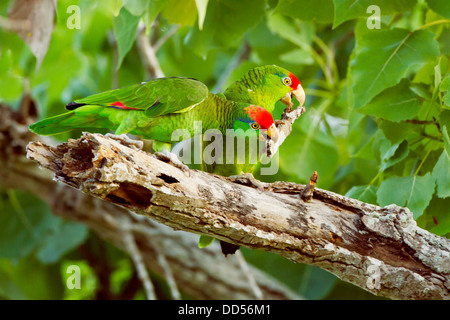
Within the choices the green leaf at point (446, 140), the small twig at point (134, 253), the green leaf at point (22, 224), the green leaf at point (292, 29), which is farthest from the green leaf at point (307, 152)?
the green leaf at point (22, 224)

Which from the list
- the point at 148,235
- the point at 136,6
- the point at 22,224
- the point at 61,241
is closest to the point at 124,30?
the point at 136,6

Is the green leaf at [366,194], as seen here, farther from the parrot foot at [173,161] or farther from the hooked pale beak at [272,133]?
the parrot foot at [173,161]

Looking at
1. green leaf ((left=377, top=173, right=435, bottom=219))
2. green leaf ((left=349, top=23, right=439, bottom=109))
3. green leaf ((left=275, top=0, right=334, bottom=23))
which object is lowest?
green leaf ((left=377, top=173, right=435, bottom=219))

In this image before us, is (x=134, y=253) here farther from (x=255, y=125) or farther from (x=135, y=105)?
→ (x=255, y=125)

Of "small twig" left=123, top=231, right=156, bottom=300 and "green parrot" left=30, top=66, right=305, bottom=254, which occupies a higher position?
"green parrot" left=30, top=66, right=305, bottom=254

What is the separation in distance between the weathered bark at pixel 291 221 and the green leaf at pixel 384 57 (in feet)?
2.16

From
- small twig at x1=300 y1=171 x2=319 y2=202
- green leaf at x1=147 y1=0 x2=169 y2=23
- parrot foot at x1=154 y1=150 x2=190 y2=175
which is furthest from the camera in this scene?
green leaf at x1=147 y1=0 x2=169 y2=23

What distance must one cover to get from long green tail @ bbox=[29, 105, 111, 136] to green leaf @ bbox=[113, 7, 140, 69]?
382 millimetres

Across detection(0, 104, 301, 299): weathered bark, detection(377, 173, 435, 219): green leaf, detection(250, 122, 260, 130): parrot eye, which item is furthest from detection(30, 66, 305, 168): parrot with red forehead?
detection(0, 104, 301, 299): weathered bark

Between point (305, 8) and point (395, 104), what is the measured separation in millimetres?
704

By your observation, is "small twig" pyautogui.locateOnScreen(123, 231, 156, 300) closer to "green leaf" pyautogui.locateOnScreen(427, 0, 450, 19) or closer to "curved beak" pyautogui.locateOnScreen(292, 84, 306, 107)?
"curved beak" pyautogui.locateOnScreen(292, 84, 306, 107)

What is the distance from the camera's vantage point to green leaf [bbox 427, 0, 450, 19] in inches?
104

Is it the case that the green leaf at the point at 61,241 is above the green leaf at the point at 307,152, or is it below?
below

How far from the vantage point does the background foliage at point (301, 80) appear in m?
2.62
